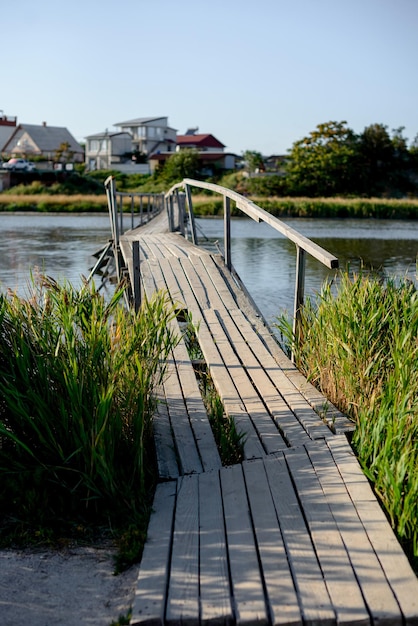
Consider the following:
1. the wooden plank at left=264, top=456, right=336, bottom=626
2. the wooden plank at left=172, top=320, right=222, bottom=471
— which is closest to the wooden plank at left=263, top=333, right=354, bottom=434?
the wooden plank at left=264, top=456, right=336, bottom=626

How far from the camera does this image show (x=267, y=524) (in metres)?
3.12

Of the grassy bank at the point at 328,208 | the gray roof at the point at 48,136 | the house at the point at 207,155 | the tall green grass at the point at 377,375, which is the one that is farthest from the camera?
the gray roof at the point at 48,136

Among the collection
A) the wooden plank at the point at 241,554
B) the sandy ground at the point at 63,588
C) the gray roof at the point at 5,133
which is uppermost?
the gray roof at the point at 5,133

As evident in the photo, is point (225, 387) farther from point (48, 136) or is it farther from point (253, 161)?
point (48, 136)

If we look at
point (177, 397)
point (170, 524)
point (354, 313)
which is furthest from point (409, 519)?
point (354, 313)

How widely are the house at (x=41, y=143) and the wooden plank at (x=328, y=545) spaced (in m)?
75.4

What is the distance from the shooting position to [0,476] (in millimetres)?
3561

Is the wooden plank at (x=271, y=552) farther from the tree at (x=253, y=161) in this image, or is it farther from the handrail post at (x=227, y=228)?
the tree at (x=253, y=161)

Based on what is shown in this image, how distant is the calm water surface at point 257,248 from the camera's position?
1602 centimetres

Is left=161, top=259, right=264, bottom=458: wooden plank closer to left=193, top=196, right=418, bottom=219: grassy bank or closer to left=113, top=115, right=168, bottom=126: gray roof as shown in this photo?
left=193, top=196, right=418, bottom=219: grassy bank

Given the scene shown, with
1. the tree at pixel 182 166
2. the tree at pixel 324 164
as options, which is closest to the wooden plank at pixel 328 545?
the tree at pixel 324 164

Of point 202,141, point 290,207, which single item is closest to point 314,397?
point 290,207

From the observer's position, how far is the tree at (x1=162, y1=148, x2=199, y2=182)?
5919 cm

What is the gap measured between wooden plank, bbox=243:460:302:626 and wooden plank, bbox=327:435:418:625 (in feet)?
0.97
